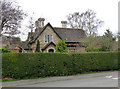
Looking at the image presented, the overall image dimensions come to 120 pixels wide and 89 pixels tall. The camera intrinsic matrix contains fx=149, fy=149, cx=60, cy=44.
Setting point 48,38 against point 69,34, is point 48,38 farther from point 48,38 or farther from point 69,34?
point 69,34

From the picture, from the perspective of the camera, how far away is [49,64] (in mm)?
14000

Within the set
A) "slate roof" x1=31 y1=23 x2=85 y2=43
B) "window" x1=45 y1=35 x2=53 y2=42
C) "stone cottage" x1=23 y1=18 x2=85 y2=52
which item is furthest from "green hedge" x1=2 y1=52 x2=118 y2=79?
"slate roof" x1=31 y1=23 x2=85 y2=43

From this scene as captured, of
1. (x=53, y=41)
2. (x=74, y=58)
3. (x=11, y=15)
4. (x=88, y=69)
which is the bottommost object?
(x=88, y=69)

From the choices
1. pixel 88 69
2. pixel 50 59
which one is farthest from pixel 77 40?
pixel 50 59

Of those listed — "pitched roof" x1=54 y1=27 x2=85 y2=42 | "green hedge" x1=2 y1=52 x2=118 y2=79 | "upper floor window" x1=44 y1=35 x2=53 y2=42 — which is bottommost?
"green hedge" x1=2 y1=52 x2=118 y2=79

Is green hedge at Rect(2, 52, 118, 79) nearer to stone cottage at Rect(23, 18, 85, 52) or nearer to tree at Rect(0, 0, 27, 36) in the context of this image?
tree at Rect(0, 0, 27, 36)

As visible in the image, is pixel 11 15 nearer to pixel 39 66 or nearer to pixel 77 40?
pixel 39 66

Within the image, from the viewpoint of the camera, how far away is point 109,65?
17938 millimetres

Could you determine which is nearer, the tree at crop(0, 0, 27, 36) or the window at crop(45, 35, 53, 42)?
the tree at crop(0, 0, 27, 36)

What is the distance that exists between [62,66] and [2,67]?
550cm

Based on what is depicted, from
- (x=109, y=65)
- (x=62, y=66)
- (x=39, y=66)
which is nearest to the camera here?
(x=39, y=66)

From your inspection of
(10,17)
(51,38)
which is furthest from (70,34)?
(10,17)

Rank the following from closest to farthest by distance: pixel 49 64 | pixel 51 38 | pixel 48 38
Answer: pixel 49 64, pixel 48 38, pixel 51 38

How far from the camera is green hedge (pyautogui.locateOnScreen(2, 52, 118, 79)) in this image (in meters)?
12.6
